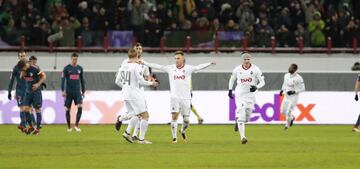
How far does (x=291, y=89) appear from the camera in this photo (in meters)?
32.6

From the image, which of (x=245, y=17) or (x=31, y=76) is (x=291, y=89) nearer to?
(x=245, y=17)

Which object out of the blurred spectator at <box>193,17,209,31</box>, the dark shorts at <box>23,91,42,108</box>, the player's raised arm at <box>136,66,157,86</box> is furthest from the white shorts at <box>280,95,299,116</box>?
the player's raised arm at <box>136,66,157,86</box>

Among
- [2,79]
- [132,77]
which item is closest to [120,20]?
[2,79]

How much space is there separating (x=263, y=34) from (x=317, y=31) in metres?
2.09

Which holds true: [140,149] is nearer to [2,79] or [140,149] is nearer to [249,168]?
[249,168]

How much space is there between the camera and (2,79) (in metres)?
34.4

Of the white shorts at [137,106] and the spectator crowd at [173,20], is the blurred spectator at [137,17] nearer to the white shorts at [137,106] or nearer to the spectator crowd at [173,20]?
the spectator crowd at [173,20]

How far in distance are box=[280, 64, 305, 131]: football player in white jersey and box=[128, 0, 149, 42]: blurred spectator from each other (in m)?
7.01

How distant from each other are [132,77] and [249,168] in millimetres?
6782

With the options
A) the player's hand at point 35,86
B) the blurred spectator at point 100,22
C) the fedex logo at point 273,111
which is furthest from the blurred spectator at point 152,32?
the player's hand at point 35,86

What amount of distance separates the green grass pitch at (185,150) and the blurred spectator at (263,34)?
8.62 m

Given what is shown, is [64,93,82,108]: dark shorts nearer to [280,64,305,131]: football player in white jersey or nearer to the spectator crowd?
[280,64,305,131]: football player in white jersey

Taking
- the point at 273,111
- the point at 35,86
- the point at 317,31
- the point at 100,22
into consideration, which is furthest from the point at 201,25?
the point at 35,86

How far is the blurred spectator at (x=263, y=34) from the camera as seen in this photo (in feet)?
124
